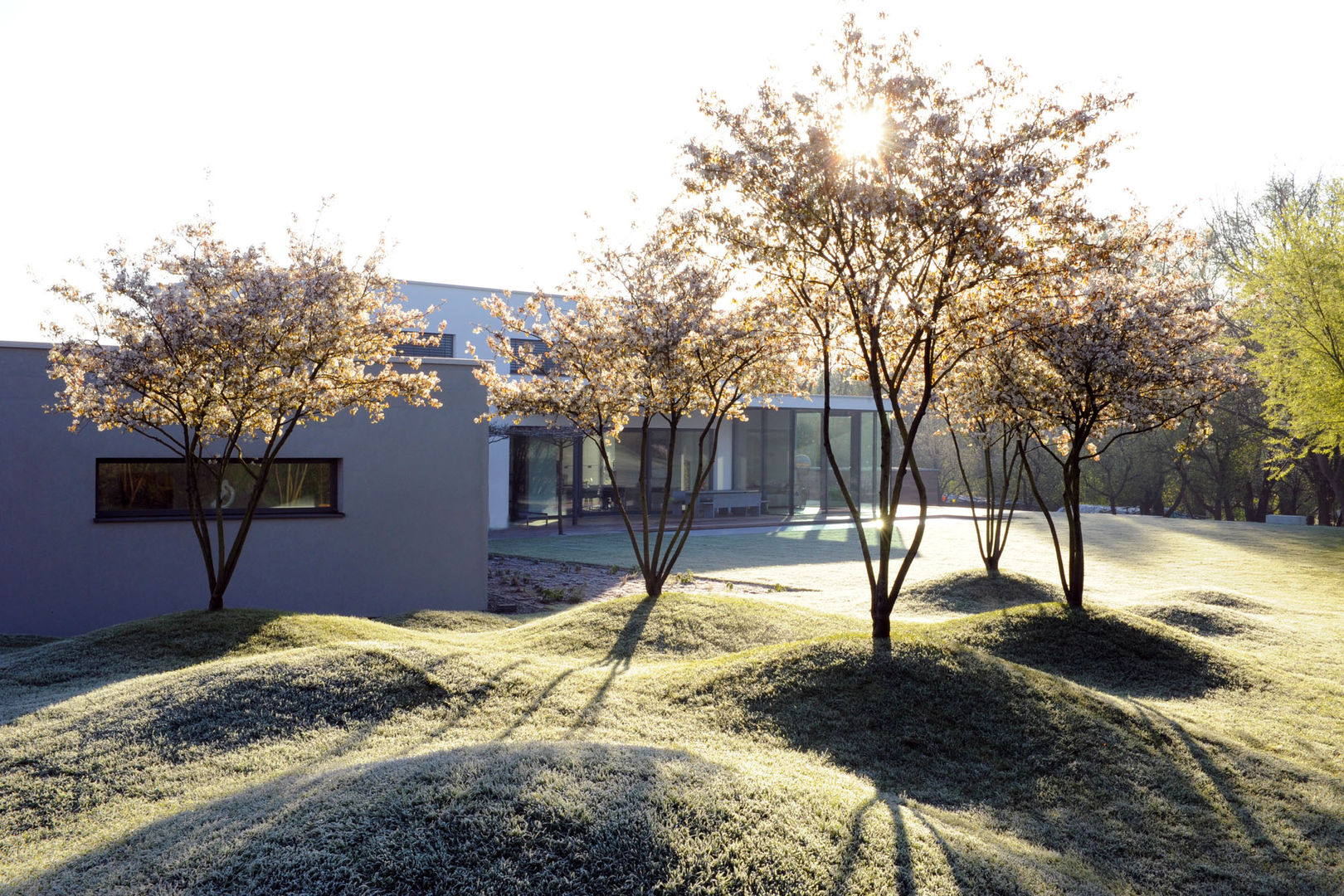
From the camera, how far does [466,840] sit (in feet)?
10.4

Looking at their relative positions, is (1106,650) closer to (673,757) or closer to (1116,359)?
(1116,359)

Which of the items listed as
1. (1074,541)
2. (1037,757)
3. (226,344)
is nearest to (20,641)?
(226,344)

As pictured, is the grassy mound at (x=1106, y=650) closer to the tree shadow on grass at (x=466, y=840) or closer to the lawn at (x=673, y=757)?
the lawn at (x=673, y=757)

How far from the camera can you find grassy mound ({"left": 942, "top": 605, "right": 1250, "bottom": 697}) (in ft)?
25.4

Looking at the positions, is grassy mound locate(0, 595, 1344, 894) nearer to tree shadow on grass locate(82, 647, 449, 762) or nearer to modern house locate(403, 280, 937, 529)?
tree shadow on grass locate(82, 647, 449, 762)

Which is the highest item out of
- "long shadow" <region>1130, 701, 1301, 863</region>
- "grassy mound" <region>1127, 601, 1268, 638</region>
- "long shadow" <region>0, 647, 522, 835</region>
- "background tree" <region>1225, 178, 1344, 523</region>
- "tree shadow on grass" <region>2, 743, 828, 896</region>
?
"background tree" <region>1225, 178, 1344, 523</region>

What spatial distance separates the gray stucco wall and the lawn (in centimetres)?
140

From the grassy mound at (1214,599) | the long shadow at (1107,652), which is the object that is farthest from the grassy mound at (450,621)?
the grassy mound at (1214,599)

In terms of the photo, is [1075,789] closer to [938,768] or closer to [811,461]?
[938,768]

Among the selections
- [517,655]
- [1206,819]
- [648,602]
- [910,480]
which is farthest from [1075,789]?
[910,480]

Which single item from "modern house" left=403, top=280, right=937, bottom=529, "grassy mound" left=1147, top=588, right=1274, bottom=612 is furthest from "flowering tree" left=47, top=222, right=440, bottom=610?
"modern house" left=403, top=280, right=937, bottom=529

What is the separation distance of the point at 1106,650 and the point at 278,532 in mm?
9700

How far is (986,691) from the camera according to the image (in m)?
6.20

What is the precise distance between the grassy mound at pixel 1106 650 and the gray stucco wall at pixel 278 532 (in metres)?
6.98
